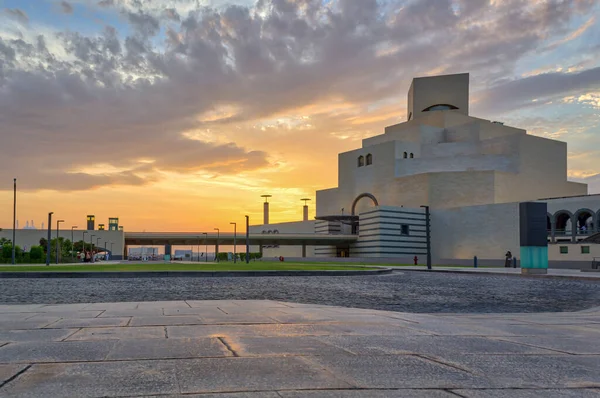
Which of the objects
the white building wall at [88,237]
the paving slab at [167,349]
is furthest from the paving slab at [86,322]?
the white building wall at [88,237]

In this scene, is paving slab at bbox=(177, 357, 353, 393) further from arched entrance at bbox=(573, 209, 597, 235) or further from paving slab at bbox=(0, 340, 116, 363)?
arched entrance at bbox=(573, 209, 597, 235)

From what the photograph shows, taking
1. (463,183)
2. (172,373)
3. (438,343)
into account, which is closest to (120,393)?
(172,373)

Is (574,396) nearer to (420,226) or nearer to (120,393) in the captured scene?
(120,393)

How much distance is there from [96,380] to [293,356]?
6.50ft

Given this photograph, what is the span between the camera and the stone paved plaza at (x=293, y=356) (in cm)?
438

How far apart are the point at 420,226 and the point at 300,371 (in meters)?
92.6

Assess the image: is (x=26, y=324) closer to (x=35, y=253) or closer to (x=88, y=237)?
(x=35, y=253)

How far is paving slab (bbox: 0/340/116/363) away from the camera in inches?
218

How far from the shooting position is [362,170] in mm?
107000

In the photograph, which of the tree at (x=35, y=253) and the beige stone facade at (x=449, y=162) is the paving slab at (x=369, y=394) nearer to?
the tree at (x=35, y=253)

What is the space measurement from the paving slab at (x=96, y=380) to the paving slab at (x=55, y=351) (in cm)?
38

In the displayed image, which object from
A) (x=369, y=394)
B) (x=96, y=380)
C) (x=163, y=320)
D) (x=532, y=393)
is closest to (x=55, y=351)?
(x=96, y=380)

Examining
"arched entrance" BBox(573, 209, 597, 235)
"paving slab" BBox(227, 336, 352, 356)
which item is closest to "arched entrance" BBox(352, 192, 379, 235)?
"arched entrance" BBox(573, 209, 597, 235)

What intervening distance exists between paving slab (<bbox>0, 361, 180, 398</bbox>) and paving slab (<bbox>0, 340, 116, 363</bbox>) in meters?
0.38
